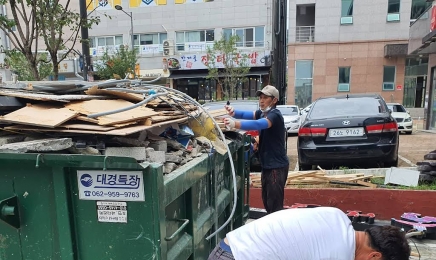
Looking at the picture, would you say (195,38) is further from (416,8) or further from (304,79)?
(416,8)

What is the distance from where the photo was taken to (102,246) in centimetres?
159

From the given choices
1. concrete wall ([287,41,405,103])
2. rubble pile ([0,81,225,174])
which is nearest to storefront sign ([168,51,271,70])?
concrete wall ([287,41,405,103])

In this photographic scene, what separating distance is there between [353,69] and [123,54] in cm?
1650

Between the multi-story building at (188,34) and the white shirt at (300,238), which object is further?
the multi-story building at (188,34)

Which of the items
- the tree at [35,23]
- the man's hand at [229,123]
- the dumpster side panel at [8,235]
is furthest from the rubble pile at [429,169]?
the tree at [35,23]

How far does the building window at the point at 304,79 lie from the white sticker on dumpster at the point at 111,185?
24613mm

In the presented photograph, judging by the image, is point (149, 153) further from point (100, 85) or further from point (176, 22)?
point (176, 22)

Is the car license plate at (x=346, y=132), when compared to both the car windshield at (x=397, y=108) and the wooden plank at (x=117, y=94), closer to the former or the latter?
the wooden plank at (x=117, y=94)

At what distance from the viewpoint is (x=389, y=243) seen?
4.65ft

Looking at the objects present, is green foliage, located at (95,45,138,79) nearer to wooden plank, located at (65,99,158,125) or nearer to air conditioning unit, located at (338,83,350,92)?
air conditioning unit, located at (338,83,350,92)

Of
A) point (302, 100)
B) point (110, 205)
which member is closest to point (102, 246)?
point (110, 205)

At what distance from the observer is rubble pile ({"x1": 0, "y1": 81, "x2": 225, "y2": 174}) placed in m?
1.60

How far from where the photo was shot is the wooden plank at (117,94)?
85.4 inches

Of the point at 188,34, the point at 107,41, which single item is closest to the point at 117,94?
the point at 188,34
